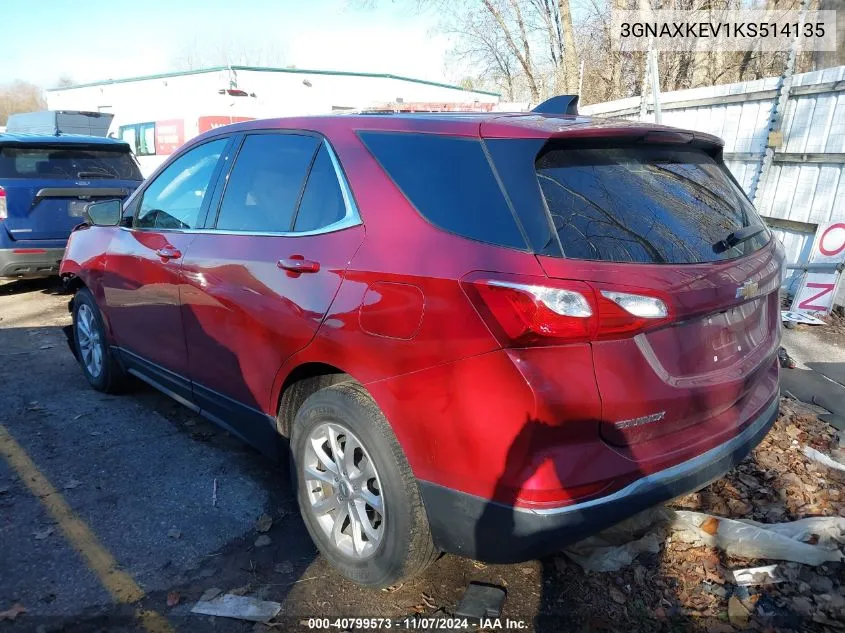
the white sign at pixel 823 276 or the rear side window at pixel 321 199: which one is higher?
the rear side window at pixel 321 199

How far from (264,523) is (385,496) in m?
1.04

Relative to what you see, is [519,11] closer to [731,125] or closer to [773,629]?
[731,125]

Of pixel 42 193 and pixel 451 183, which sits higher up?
pixel 451 183

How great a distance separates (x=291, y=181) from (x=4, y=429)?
271cm

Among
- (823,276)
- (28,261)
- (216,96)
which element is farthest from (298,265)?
(216,96)

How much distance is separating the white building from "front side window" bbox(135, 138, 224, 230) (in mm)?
14809

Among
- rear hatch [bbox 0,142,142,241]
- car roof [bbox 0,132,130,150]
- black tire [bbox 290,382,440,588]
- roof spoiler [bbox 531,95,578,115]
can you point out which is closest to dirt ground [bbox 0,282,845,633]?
black tire [bbox 290,382,440,588]

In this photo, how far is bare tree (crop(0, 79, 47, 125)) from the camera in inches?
2808

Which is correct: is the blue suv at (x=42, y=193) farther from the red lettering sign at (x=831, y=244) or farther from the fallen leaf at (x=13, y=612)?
the red lettering sign at (x=831, y=244)

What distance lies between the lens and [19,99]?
A: 7725cm

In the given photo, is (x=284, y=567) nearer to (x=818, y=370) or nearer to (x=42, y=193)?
(x=818, y=370)

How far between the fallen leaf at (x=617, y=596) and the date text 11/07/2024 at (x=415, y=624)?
1.26 feet

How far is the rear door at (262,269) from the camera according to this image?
2.60 metres

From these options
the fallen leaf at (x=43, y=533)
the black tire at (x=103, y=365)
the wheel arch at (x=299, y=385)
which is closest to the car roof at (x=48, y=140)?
the black tire at (x=103, y=365)
